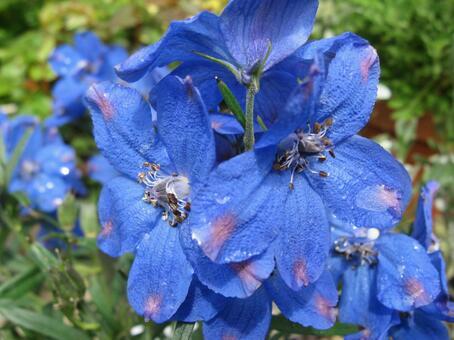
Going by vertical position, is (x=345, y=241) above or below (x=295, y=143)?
below

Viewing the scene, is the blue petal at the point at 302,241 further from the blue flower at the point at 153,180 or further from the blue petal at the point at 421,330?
the blue petal at the point at 421,330

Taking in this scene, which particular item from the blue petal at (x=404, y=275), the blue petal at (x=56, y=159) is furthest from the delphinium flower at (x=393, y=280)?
the blue petal at (x=56, y=159)

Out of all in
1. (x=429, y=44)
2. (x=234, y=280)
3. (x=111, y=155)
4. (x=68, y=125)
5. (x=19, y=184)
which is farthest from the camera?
(x=68, y=125)

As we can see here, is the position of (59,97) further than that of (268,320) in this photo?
Yes

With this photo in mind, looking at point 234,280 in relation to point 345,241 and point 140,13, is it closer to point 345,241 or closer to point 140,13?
point 345,241

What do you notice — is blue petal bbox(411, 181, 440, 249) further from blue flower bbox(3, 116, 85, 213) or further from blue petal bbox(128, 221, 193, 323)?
blue flower bbox(3, 116, 85, 213)

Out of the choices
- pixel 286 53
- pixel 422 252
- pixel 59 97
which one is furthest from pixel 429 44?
pixel 286 53
